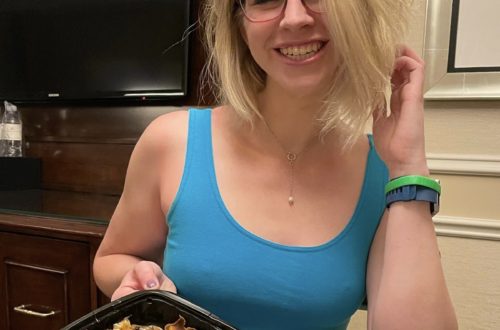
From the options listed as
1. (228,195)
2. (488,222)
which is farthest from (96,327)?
(488,222)

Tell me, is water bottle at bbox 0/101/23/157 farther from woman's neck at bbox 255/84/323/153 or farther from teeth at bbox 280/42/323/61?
teeth at bbox 280/42/323/61

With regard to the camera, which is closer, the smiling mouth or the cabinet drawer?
the smiling mouth

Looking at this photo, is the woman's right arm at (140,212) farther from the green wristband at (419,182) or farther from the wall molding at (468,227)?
the wall molding at (468,227)

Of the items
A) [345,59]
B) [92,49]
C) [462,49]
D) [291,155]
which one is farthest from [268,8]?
[92,49]

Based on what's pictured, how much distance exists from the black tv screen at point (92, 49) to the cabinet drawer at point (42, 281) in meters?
0.63

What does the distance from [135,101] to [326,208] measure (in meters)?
1.10

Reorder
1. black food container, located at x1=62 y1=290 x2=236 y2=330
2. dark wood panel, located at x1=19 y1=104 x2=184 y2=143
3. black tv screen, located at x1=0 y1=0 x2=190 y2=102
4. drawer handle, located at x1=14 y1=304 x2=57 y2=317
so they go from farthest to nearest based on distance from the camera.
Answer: dark wood panel, located at x1=19 y1=104 x2=184 y2=143
black tv screen, located at x1=0 y1=0 x2=190 y2=102
drawer handle, located at x1=14 y1=304 x2=57 y2=317
black food container, located at x1=62 y1=290 x2=236 y2=330

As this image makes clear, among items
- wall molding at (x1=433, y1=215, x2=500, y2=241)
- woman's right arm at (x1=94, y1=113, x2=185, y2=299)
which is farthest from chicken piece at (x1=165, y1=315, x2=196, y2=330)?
wall molding at (x1=433, y1=215, x2=500, y2=241)

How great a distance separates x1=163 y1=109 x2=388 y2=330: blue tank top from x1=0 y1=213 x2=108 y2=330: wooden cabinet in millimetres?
487

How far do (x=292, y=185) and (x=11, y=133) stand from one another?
56.1 inches

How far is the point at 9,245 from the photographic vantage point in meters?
1.30

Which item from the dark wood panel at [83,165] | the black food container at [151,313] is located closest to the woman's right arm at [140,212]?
the black food container at [151,313]

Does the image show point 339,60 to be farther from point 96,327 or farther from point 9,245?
point 9,245

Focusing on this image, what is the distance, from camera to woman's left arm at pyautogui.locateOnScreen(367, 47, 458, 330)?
680 mm
